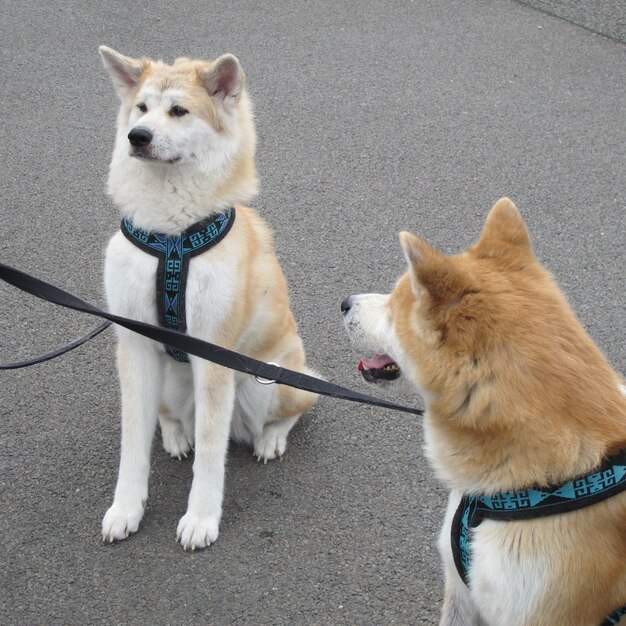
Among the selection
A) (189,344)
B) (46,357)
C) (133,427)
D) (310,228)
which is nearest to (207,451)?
(133,427)

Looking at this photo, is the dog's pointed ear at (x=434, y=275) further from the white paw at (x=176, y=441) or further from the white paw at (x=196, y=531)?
the white paw at (x=176, y=441)

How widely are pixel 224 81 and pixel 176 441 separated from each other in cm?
151

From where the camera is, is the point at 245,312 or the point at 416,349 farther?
the point at 245,312

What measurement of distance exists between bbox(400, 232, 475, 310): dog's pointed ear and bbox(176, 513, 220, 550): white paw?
1.44 meters

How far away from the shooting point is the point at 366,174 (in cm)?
545

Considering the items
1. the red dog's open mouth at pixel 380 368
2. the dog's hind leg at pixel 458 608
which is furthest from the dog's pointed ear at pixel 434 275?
the dog's hind leg at pixel 458 608

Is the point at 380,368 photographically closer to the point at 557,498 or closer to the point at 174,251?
the point at 557,498

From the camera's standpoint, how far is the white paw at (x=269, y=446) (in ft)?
11.3

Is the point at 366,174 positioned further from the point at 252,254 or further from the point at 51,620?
the point at 51,620

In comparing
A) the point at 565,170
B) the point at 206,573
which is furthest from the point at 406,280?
the point at 565,170

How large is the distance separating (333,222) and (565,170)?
180 centimetres

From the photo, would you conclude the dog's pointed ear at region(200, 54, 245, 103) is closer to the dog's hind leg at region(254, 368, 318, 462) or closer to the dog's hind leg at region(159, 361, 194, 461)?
the dog's hind leg at region(159, 361, 194, 461)

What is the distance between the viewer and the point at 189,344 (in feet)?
8.71

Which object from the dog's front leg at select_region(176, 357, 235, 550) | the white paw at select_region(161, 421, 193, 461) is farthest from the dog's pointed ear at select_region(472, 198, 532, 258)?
the white paw at select_region(161, 421, 193, 461)
